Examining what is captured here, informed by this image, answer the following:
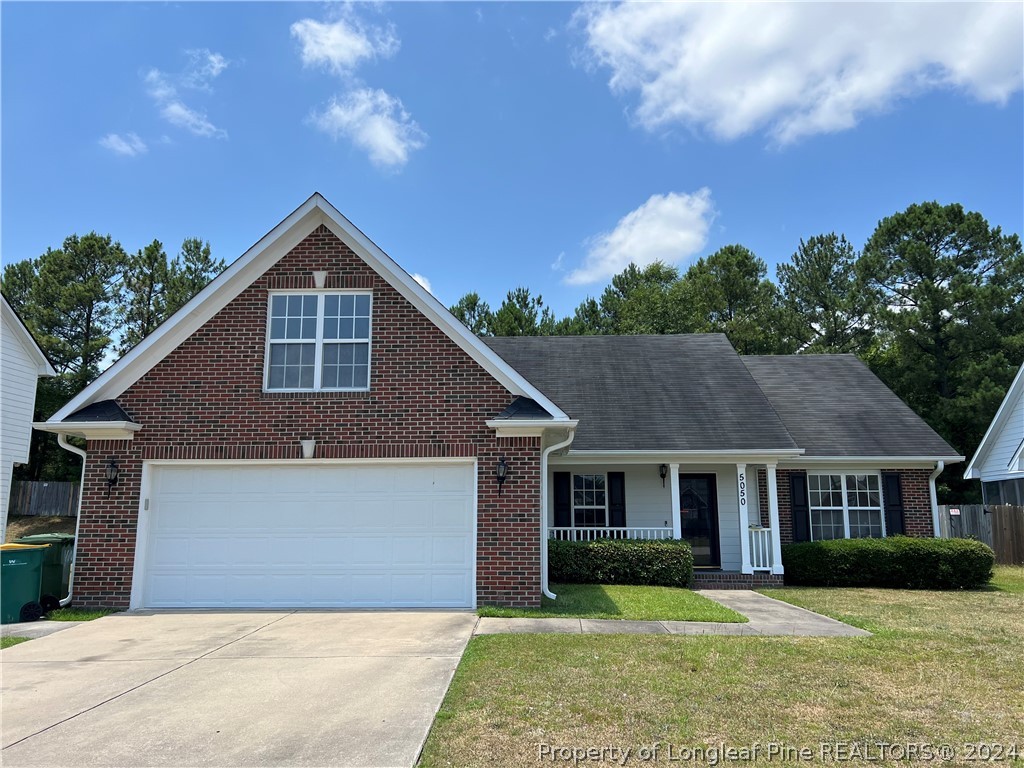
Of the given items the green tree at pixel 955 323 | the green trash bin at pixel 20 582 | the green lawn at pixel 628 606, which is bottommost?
the green lawn at pixel 628 606

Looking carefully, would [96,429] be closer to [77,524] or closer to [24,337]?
[77,524]

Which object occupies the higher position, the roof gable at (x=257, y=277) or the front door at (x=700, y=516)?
the roof gable at (x=257, y=277)

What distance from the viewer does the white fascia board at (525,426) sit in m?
10.4

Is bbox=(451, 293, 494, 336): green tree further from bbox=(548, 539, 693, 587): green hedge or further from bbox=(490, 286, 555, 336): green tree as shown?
bbox=(548, 539, 693, 587): green hedge

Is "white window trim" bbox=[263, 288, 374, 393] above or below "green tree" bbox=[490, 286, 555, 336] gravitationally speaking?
below

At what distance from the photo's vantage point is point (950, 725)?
5184 millimetres

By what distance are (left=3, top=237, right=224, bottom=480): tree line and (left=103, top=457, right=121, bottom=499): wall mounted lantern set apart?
26.9 metres

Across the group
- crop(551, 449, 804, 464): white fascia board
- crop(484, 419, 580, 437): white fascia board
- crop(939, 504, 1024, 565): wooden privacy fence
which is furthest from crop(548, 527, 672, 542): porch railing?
crop(939, 504, 1024, 565): wooden privacy fence

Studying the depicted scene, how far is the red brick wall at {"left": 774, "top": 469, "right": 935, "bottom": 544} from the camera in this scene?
15.9 meters

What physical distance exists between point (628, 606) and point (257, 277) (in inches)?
310

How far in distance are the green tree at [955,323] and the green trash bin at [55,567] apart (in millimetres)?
30896

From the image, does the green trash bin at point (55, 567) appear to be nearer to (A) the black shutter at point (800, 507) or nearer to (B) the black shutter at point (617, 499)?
(B) the black shutter at point (617, 499)

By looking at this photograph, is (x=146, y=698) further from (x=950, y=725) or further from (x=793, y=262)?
(x=793, y=262)

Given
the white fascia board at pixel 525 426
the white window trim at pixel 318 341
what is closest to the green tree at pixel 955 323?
the white fascia board at pixel 525 426
